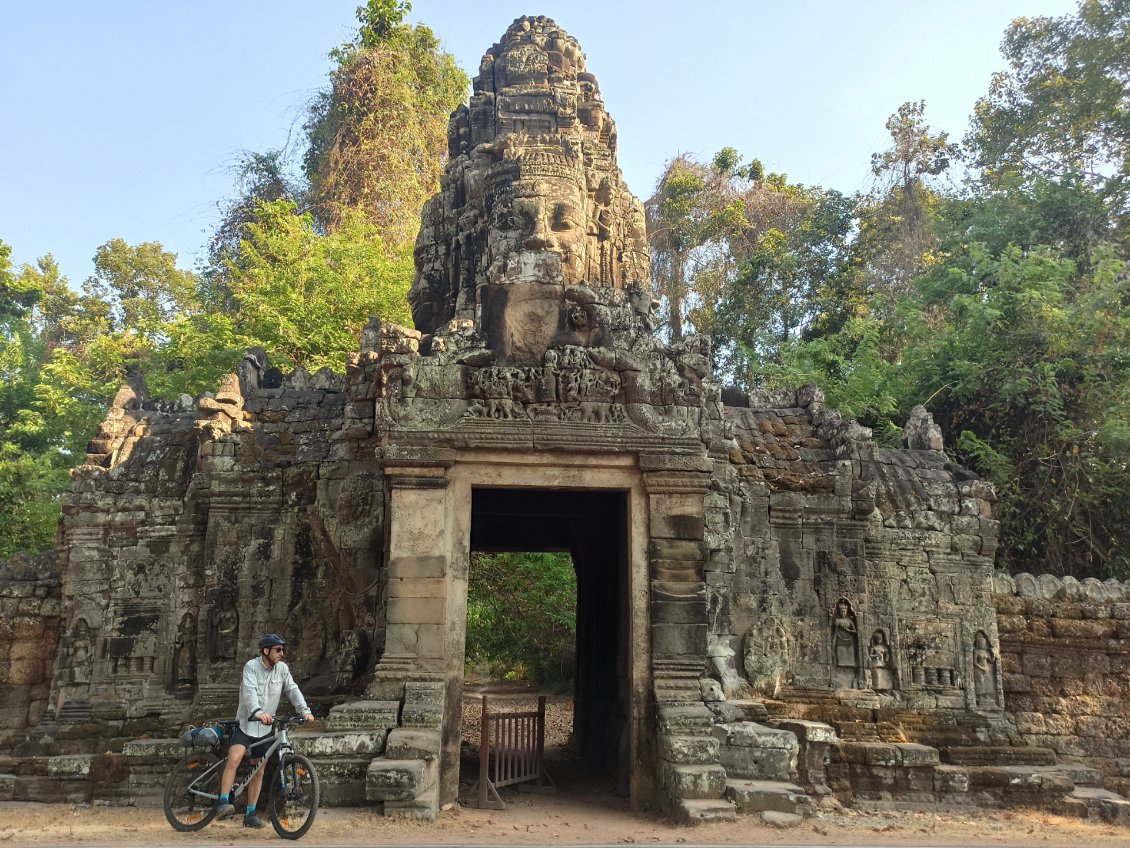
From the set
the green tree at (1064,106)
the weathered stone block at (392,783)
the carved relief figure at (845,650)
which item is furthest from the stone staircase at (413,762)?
the green tree at (1064,106)

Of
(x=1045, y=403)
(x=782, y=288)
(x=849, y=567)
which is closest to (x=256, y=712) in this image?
(x=849, y=567)

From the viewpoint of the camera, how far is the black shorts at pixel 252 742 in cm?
620

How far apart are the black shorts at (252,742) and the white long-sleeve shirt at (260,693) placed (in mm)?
23

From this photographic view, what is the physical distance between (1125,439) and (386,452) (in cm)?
1135

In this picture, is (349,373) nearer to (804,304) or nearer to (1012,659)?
(1012,659)

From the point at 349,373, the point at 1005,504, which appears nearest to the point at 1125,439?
the point at 1005,504

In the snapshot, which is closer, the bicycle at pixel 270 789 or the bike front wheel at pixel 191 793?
the bicycle at pixel 270 789

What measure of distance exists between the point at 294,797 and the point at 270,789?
168 millimetres

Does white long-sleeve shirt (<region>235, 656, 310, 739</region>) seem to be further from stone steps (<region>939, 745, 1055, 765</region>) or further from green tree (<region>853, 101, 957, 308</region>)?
green tree (<region>853, 101, 957, 308</region>)

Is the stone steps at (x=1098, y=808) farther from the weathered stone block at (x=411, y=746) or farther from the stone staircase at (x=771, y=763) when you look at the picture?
the weathered stone block at (x=411, y=746)

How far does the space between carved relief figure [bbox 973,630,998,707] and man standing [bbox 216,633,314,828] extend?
8.02 metres

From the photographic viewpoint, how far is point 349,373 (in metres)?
9.52

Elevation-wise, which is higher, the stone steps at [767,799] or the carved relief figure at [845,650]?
the carved relief figure at [845,650]

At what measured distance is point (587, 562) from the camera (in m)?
11.4
